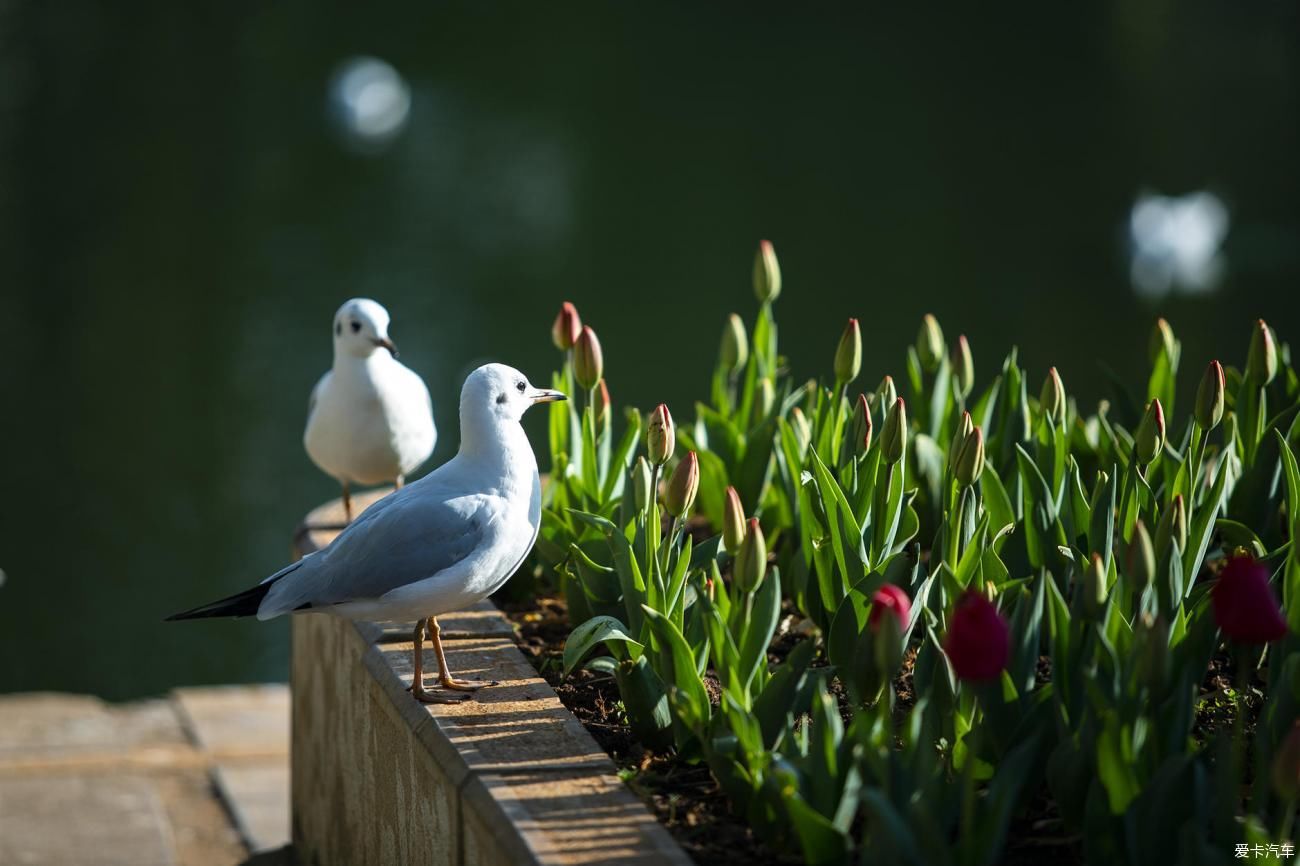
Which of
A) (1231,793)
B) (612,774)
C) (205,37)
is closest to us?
(1231,793)

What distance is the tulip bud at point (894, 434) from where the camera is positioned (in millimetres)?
2734

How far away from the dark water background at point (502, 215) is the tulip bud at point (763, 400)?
3076 millimetres

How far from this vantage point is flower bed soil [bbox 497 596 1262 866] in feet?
7.68

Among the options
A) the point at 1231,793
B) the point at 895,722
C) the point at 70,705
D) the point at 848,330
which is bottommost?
the point at 70,705

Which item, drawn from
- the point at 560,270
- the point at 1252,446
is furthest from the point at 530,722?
the point at 560,270

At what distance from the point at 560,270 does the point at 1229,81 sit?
306 inches

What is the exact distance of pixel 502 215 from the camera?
11.4m

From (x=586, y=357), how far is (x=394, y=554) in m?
0.76

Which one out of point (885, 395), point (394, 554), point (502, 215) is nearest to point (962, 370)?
point (885, 395)

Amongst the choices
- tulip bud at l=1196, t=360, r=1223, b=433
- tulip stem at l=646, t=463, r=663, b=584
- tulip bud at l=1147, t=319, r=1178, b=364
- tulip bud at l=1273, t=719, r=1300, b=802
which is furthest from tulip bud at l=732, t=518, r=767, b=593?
tulip bud at l=1147, t=319, r=1178, b=364

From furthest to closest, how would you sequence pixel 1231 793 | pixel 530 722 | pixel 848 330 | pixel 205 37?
pixel 205 37
pixel 848 330
pixel 530 722
pixel 1231 793

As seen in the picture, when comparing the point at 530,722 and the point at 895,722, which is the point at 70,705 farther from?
the point at 895,722

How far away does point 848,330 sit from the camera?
10.7ft

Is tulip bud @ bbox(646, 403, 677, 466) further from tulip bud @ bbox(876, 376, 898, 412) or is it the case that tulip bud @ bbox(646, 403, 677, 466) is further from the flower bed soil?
tulip bud @ bbox(876, 376, 898, 412)
